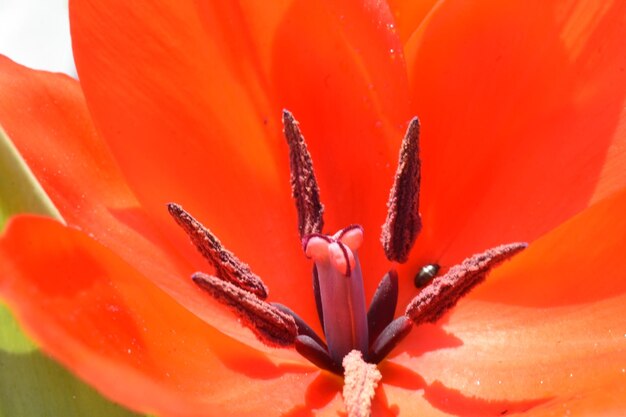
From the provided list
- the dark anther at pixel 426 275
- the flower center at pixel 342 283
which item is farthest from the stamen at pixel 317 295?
the dark anther at pixel 426 275

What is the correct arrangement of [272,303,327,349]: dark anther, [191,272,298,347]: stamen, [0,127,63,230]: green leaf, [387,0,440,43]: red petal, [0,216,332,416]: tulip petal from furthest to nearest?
1. [387,0,440,43]: red petal
2. [272,303,327,349]: dark anther
3. [191,272,298,347]: stamen
4. [0,127,63,230]: green leaf
5. [0,216,332,416]: tulip petal

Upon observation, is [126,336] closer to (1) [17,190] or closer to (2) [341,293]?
(1) [17,190]

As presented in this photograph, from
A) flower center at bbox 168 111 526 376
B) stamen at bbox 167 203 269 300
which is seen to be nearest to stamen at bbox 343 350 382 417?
flower center at bbox 168 111 526 376

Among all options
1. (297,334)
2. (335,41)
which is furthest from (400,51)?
(297,334)

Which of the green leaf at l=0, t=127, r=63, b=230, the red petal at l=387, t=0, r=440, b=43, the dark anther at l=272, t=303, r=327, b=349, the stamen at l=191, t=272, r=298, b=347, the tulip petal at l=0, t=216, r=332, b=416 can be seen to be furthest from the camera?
the red petal at l=387, t=0, r=440, b=43

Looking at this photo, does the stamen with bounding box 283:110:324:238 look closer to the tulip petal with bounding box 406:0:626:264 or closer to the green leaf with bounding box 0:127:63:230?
the tulip petal with bounding box 406:0:626:264

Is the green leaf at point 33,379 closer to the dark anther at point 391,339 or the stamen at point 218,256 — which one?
the stamen at point 218,256

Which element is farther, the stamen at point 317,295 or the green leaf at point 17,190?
the stamen at point 317,295
